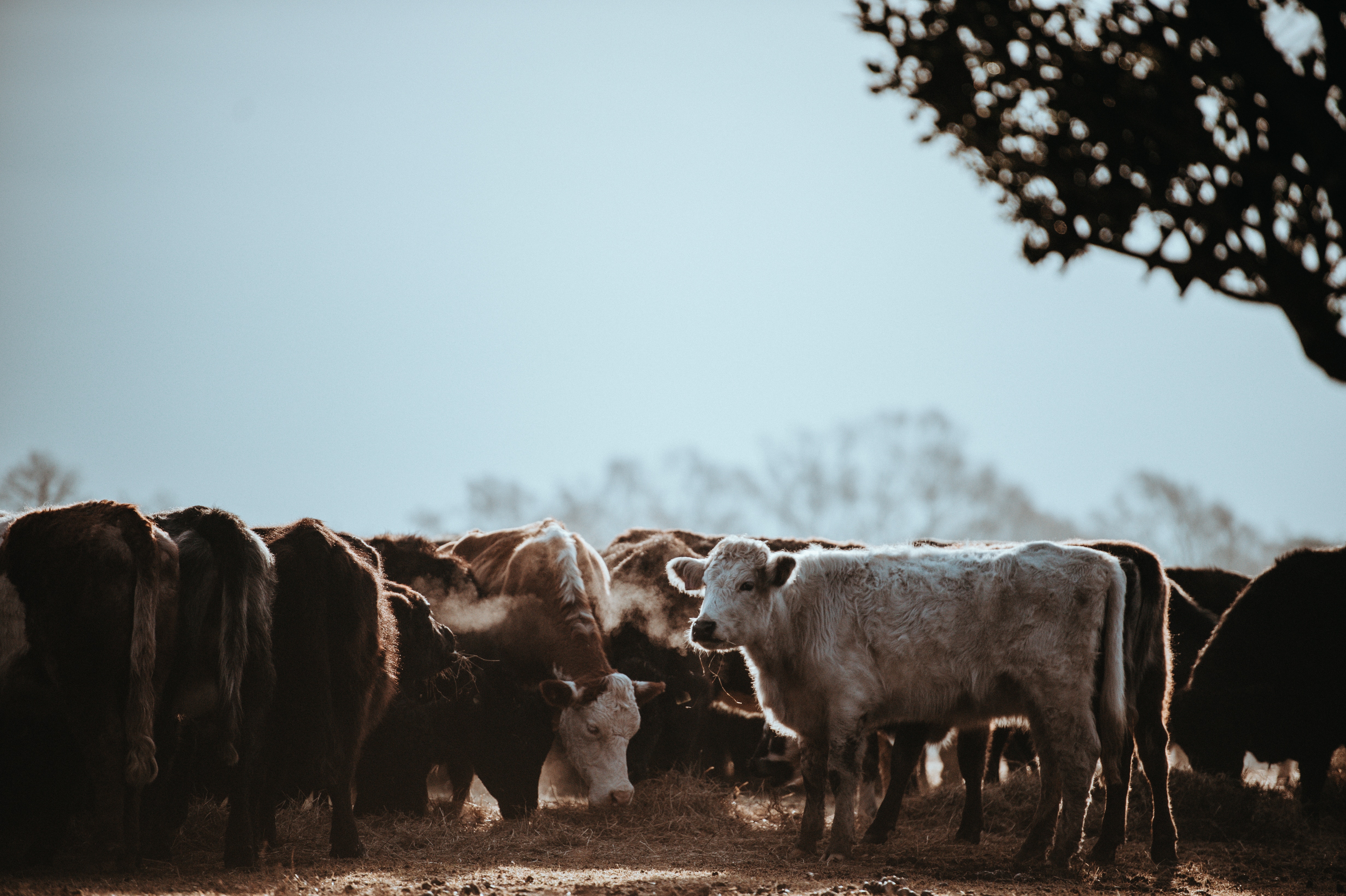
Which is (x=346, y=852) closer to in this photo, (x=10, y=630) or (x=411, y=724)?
(x=411, y=724)

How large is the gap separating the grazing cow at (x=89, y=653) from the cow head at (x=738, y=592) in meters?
3.20

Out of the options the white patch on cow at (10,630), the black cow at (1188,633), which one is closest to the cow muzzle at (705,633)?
the white patch on cow at (10,630)

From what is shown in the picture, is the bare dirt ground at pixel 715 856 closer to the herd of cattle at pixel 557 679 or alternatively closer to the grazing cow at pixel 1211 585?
the herd of cattle at pixel 557 679

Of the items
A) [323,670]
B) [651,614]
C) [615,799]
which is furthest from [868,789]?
[323,670]

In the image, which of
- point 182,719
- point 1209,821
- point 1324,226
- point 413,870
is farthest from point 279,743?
point 1209,821

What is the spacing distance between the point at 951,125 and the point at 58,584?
5357 mm

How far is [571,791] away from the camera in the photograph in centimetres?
902

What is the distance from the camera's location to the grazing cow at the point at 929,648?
625cm

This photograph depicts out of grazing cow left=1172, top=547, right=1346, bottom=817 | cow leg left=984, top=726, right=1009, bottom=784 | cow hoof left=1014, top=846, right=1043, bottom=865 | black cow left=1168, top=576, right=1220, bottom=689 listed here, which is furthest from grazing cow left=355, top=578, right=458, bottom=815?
black cow left=1168, top=576, right=1220, bottom=689

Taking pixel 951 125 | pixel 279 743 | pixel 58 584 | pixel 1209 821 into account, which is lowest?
pixel 1209 821

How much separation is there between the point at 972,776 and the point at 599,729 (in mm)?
2988

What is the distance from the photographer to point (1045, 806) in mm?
6246

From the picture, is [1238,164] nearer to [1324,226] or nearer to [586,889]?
[1324,226]

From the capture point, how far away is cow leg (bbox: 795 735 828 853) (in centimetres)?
648
